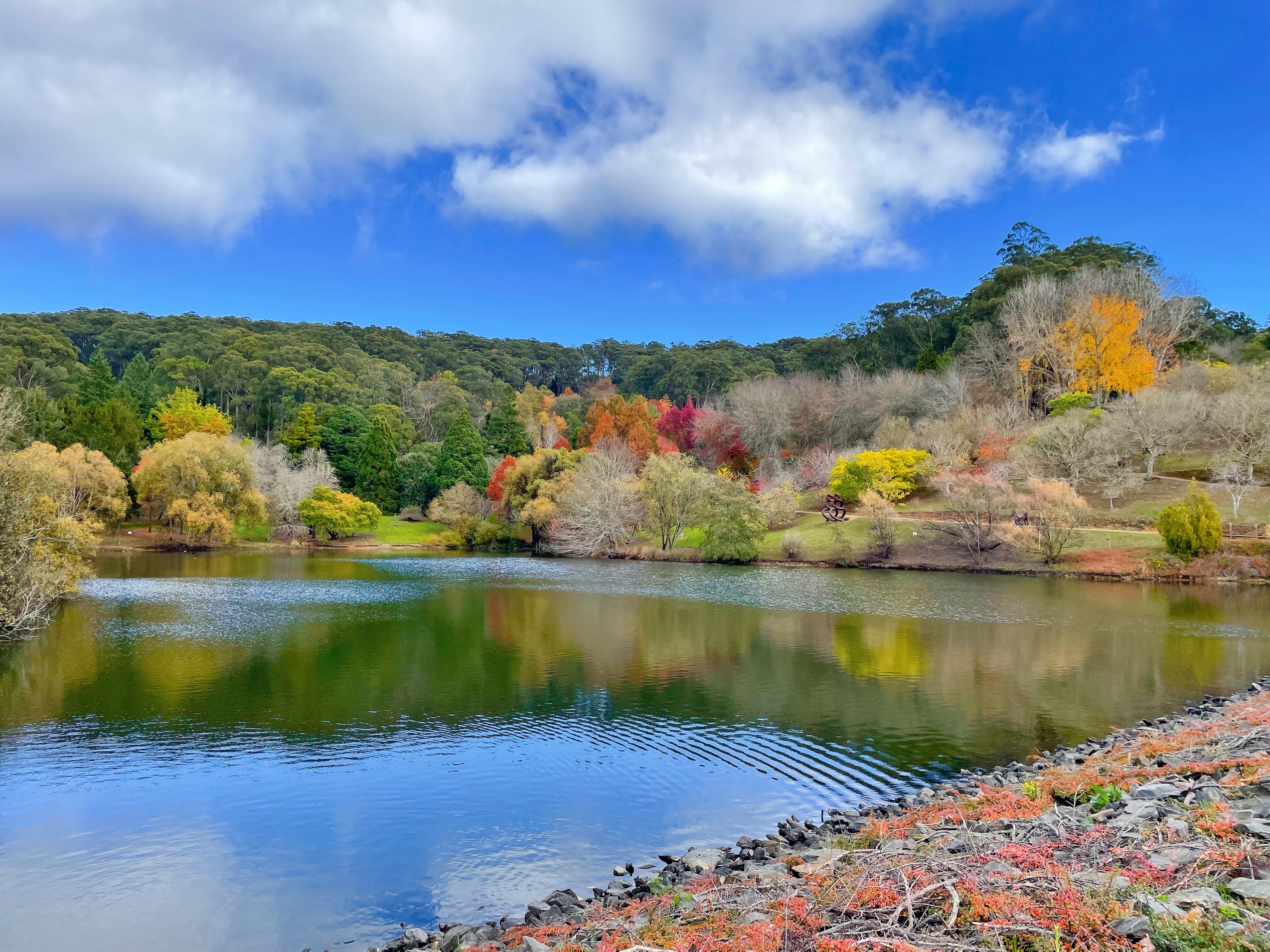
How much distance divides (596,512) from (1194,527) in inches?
1309

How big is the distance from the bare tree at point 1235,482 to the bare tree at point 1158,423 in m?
3.03

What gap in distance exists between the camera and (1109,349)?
54.3 metres

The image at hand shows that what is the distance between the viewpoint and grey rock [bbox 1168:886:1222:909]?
4723 millimetres

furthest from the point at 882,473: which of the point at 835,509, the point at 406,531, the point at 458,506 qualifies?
the point at 406,531

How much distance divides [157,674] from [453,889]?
12.9 m

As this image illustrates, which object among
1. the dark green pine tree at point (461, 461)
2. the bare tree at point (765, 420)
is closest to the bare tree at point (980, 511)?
the bare tree at point (765, 420)

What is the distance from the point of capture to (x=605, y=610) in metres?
28.8

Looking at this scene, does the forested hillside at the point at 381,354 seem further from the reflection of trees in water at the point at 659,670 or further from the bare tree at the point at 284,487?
the reflection of trees in water at the point at 659,670

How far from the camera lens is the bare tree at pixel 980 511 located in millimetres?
42250

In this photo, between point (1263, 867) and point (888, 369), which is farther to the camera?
point (888, 369)

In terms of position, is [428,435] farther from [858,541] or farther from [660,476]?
[858,541]

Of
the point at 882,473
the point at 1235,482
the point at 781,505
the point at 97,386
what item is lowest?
the point at 781,505

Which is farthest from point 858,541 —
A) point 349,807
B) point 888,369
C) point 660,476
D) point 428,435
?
point 428,435

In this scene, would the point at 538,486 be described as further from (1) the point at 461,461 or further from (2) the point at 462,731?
(2) the point at 462,731
